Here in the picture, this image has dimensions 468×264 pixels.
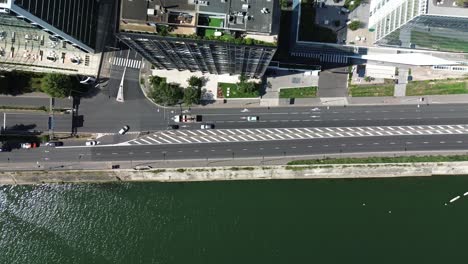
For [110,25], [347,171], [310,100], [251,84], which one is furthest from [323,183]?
[110,25]

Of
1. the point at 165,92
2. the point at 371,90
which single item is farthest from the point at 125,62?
the point at 371,90

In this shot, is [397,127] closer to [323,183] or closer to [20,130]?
[323,183]

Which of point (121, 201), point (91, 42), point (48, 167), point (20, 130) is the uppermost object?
point (91, 42)

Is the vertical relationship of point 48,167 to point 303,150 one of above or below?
below

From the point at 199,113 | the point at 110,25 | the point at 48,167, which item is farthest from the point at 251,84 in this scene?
the point at 48,167

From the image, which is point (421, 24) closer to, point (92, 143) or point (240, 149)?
point (240, 149)

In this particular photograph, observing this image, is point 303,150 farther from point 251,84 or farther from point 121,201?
point 121,201
